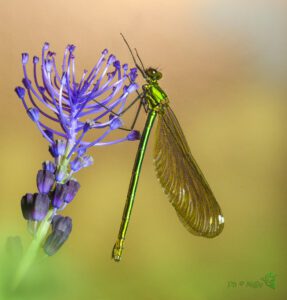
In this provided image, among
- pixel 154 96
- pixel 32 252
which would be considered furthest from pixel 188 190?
pixel 32 252

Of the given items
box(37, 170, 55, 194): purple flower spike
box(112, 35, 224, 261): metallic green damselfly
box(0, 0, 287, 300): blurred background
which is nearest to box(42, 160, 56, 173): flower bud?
box(37, 170, 55, 194): purple flower spike

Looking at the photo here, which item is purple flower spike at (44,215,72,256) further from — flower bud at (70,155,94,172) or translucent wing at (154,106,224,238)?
translucent wing at (154,106,224,238)

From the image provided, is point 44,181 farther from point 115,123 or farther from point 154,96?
point 154,96

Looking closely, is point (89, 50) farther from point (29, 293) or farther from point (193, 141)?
point (29, 293)

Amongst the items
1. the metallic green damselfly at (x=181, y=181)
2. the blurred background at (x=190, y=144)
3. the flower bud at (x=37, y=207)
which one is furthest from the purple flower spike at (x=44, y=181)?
the blurred background at (x=190, y=144)

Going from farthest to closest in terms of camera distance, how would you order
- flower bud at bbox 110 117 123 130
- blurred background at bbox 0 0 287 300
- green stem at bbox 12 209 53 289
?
blurred background at bbox 0 0 287 300, flower bud at bbox 110 117 123 130, green stem at bbox 12 209 53 289

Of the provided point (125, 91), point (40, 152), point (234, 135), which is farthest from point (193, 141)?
point (125, 91)

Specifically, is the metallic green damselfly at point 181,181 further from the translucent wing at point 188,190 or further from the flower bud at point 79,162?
the flower bud at point 79,162

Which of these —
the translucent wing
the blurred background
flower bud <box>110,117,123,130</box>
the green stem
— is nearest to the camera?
the green stem
